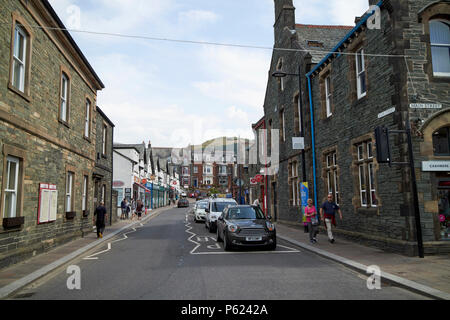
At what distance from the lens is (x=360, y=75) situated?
1266 centimetres

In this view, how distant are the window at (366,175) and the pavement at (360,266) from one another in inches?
65.1

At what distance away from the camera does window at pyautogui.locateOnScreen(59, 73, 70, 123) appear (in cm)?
1343

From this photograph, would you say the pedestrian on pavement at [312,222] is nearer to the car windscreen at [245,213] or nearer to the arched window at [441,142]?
the car windscreen at [245,213]

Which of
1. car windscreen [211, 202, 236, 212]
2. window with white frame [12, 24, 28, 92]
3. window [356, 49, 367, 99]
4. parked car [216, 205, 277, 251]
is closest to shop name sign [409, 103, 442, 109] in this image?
window [356, 49, 367, 99]

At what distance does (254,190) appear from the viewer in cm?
2980

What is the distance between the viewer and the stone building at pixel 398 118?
9578mm

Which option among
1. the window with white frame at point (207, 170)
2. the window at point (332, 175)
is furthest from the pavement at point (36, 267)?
the window with white frame at point (207, 170)

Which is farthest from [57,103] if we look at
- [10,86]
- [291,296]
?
[291,296]

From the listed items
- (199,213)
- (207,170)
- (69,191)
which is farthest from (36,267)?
(207,170)

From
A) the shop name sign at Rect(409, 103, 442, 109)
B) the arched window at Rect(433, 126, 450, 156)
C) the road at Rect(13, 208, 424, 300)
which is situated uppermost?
the shop name sign at Rect(409, 103, 442, 109)

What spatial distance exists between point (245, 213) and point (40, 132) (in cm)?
744

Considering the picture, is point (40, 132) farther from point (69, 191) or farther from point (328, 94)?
point (328, 94)

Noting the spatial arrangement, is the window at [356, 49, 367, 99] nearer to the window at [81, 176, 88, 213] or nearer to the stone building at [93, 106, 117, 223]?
the window at [81, 176, 88, 213]

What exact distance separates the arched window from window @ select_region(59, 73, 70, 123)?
13.1 m
